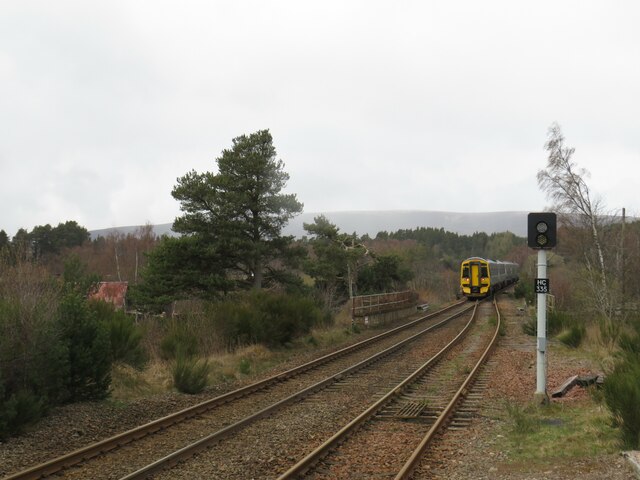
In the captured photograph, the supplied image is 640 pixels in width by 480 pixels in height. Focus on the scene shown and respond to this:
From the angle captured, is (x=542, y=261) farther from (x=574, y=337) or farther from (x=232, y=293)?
(x=232, y=293)

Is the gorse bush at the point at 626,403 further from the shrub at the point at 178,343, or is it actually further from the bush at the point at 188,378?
the shrub at the point at 178,343

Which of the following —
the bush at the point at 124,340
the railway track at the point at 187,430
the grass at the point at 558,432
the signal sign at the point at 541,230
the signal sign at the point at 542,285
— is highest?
the signal sign at the point at 541,230

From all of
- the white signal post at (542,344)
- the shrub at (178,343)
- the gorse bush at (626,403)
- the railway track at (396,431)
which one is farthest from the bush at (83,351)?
the gorse bush at (626,403)

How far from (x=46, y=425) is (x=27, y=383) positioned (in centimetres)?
68

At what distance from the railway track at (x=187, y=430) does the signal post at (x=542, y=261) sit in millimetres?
4236

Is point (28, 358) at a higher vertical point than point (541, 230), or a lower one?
lower

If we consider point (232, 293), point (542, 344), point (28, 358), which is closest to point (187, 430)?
point (28, 358)

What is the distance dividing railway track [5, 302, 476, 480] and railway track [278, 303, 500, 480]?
1578mm

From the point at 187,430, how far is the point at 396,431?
9.96ft

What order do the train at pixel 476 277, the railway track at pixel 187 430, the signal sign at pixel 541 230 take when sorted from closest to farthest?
the railway track at pixel 187 430 → the signal sign at pixel 541 230 → the train at pixel 476 277

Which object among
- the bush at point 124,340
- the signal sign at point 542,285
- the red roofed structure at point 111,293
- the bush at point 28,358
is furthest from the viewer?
the red roofed structure at point 111,293

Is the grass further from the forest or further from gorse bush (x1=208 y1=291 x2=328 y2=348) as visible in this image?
gorse bush (x1=208 y1=291 x2=328 y2=348)

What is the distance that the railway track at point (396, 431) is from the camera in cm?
635

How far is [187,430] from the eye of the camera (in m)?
8.24
